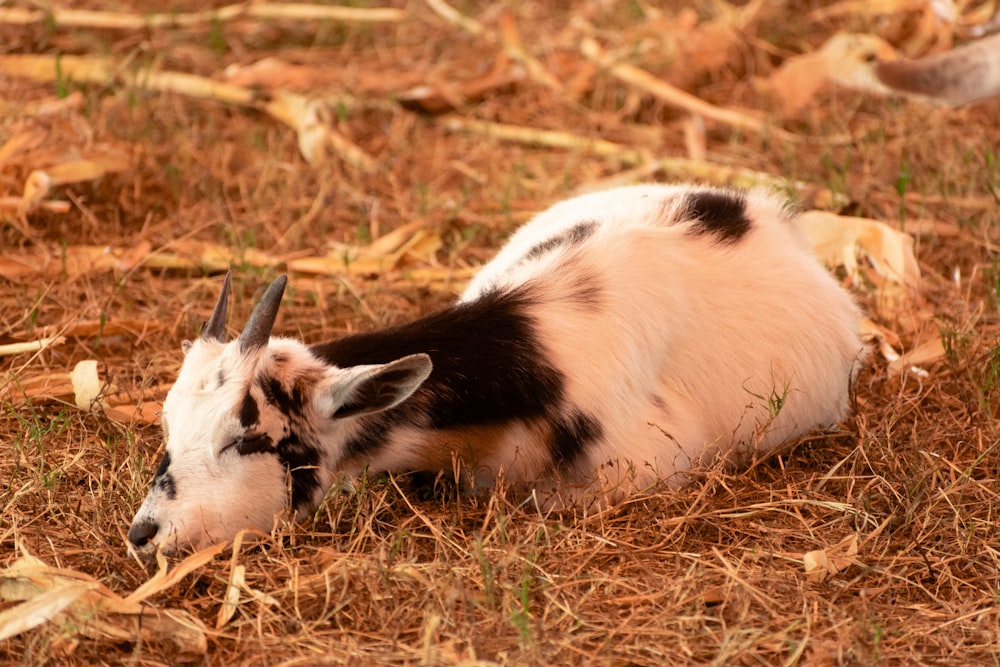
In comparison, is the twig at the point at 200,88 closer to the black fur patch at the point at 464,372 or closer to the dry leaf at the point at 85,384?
the dry leaf at the point at 85,384

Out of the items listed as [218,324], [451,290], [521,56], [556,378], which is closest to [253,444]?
[218,324]

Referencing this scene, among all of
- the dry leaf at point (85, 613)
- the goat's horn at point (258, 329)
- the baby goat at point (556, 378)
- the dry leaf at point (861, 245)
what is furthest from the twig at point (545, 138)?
the dry leaf at point (85, 613)

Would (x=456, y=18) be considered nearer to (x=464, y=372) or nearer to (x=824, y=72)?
(x=824, y=72)

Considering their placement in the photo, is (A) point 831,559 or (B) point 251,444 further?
(A) point 831,559

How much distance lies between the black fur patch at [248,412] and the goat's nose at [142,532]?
0.36 meters

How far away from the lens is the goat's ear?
3.48 m

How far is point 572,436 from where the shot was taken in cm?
387

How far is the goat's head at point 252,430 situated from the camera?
3.49 meters

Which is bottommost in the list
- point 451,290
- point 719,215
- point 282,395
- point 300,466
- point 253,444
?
point 451,290

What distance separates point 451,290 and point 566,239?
1383 millimetres

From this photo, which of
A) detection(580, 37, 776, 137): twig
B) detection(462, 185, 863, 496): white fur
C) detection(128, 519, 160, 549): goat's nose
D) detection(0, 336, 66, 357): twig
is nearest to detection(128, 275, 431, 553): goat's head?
detection(128, 519, 160, 549): goat's nose

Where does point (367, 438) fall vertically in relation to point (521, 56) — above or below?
below

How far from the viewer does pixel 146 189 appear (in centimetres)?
649

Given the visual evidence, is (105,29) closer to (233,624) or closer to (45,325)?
(45,325)
